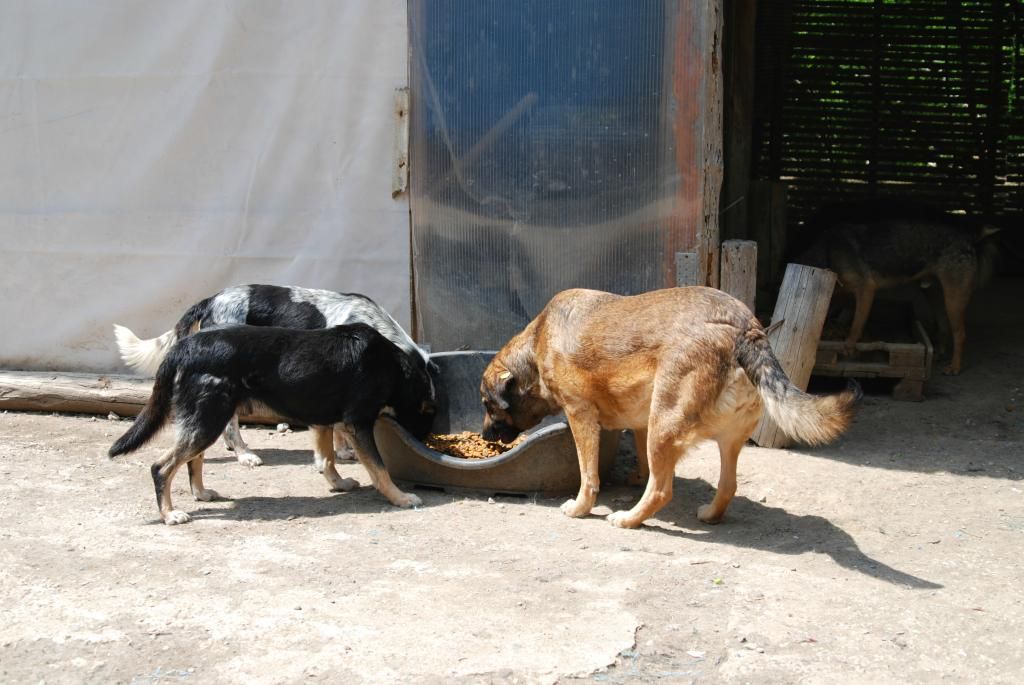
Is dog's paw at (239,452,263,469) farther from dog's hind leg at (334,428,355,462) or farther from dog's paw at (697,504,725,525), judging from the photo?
dog's paw at (697,504,725,525)

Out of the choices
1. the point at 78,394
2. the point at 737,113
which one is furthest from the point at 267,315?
the point at 737,113

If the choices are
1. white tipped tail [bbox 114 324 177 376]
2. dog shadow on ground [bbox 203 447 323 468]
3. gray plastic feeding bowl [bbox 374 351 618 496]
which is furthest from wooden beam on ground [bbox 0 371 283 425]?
gray plastic feeding bowl [bbox 374 351 618 496]

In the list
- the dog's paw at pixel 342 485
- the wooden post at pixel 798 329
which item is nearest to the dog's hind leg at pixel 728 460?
the wooden post at pixel 798 329

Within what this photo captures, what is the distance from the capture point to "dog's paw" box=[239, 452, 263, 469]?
24.6ft

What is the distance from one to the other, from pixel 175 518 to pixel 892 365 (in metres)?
5.64

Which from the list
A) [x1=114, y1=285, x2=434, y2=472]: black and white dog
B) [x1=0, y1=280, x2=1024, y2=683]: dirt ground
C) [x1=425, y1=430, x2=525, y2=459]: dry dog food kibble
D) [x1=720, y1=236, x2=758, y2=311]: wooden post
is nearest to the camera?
[x1=0, y1=280, x2=1024, y2=683]: dirt ground

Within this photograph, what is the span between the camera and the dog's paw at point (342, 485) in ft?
22.7

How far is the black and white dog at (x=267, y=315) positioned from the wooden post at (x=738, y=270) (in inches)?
82.6

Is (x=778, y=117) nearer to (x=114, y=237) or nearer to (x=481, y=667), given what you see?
(x=114, y=237)

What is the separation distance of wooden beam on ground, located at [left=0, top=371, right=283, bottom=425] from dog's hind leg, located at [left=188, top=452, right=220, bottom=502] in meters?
1.74

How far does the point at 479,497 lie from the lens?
670cm

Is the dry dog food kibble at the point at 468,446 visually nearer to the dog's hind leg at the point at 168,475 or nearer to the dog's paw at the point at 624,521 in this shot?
the dog's paw at the point at 624,521

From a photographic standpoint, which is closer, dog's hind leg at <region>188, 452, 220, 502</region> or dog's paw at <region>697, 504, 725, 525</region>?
dog's paw at <region>697, 504, 725, 525</region>

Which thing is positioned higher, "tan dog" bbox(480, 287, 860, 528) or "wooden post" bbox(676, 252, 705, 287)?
"wooden post" bbox(676, 252, 705, 287)
